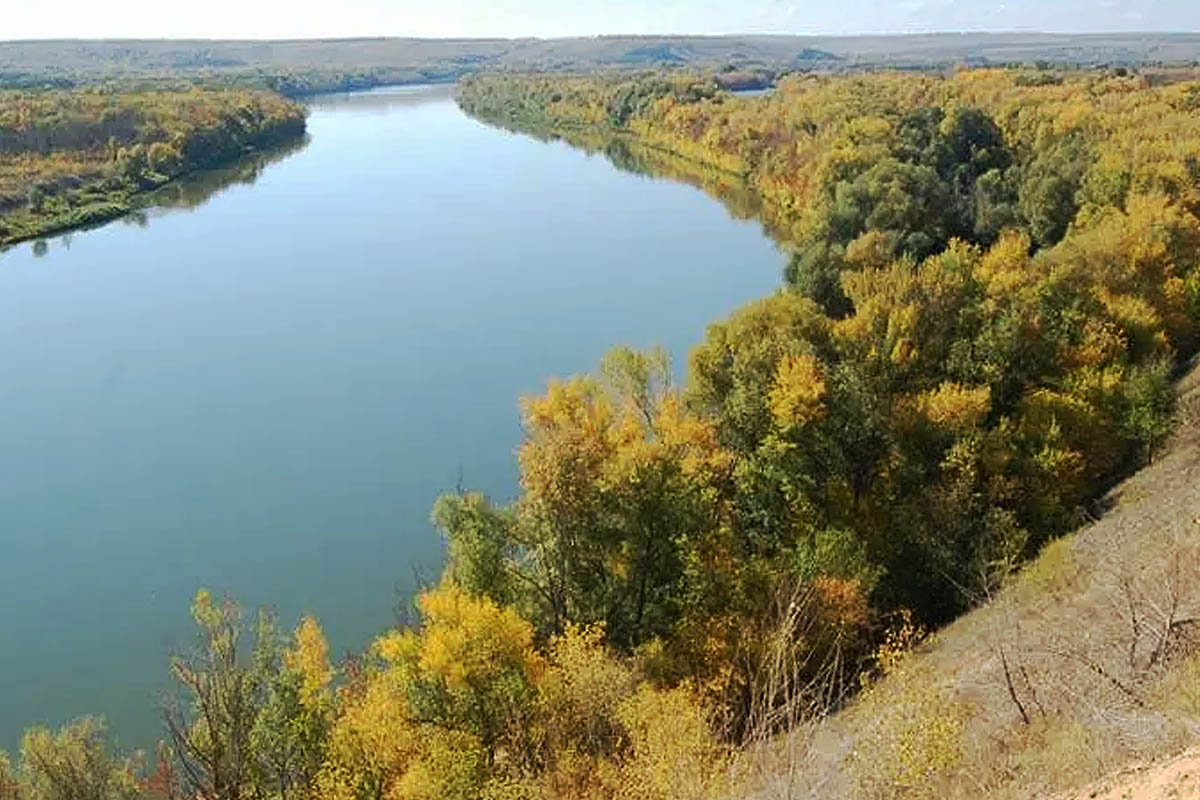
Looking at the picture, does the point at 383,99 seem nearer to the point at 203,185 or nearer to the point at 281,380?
the point at 203,185

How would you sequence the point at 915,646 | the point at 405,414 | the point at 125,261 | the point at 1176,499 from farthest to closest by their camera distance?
the point at 125,261 → the point at 405,414 → the point at 1176,499 → the point at 915,646

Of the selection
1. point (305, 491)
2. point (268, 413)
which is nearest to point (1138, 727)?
point (305, 491)

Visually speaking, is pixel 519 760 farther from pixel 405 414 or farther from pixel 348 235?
pixel 348 235

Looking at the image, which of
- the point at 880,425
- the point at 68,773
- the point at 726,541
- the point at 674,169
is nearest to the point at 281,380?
the point at 726,541

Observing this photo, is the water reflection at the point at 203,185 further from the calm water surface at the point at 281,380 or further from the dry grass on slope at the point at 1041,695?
the dry grass on slope at the point at 1041,695

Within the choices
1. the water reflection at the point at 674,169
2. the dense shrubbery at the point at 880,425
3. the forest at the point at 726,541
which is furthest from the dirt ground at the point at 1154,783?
the water reflection at the point at 674,169

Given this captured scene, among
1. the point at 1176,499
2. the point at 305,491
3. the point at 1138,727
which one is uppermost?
the point at 1138,727

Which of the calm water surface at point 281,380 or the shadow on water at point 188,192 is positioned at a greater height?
the shadow on water at point 188,192
